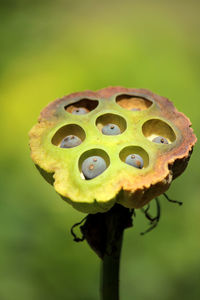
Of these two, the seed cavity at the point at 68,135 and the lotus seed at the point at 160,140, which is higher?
the seed cavity at the point at 68,135

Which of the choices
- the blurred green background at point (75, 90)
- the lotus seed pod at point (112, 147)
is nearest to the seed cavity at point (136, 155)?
the lotus seed pod at point (112, 147)

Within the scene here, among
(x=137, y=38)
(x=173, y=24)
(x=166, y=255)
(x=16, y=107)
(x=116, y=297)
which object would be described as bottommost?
(x=116, y=297)

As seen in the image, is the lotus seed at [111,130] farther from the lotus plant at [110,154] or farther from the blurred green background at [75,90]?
the blurred green background at [75,90]

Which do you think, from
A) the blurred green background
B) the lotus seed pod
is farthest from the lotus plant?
the blurred green background

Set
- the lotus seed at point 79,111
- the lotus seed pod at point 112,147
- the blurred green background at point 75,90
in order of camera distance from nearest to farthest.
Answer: the lotus seed pod at point 112,147
the lotus seed at point 79,111
the blurred green background at point 75,90

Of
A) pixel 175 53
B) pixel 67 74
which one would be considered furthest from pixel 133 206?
pixel 175 53

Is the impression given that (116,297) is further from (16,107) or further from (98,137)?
(16,107)

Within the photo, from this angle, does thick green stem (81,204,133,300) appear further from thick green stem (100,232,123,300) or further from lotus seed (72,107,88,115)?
lotus seed (72,107,88,115)
